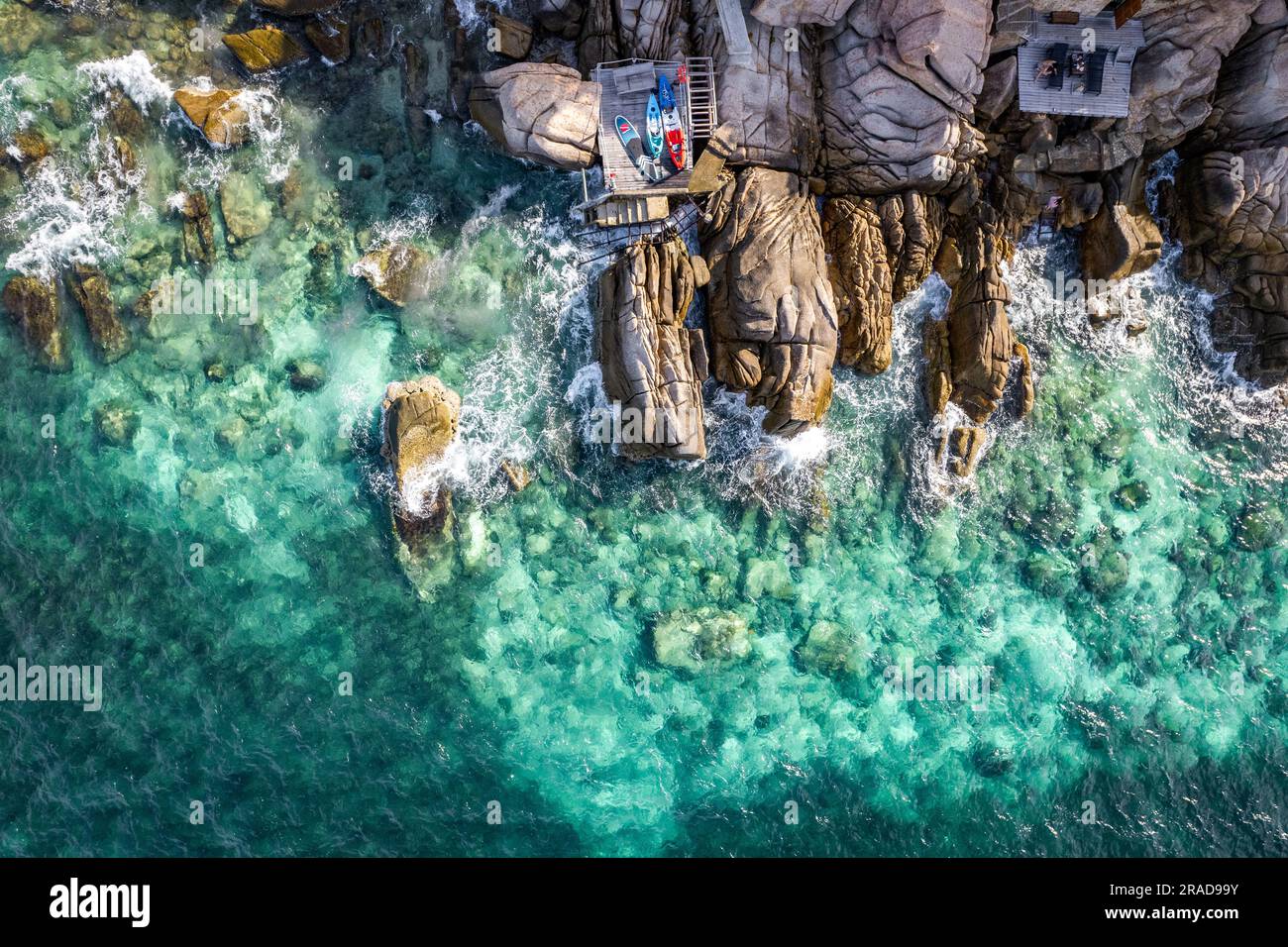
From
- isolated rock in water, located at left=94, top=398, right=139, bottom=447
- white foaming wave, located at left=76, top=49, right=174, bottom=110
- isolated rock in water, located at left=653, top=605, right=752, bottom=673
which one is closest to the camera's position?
isolated rock in water, located at left=94, top=398, right=139, bottom=447

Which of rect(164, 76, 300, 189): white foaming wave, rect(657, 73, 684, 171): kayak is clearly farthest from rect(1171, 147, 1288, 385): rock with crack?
rect(164, 76, 300, 189): white foaming wave

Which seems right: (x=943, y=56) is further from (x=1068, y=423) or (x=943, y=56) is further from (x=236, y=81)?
(x=236, y=81)

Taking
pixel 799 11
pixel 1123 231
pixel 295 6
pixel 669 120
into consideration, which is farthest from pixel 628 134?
pixel 1123 231

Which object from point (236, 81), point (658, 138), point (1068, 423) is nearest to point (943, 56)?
point (658, 138)

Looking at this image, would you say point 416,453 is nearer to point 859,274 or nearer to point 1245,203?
point 859,274

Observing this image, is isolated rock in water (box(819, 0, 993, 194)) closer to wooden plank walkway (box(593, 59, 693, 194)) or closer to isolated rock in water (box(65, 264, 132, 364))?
wooden plank walkway (box(593, 59, 693, 194))
